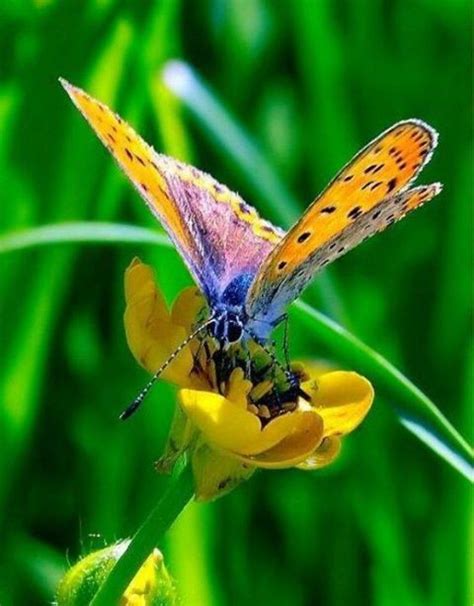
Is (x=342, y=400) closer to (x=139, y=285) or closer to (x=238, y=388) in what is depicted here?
(x=238, y=388)

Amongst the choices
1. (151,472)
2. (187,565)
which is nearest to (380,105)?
(151,472)

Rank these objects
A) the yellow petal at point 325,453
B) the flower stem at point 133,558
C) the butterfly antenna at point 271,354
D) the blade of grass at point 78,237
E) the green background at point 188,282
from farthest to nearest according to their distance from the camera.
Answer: the green background at point 188,282 → the blade of grass at point 78,237 → the butterfly antenna at point 271,354 → the yellow petal at point 325,453 → the flower stem at point 133,558

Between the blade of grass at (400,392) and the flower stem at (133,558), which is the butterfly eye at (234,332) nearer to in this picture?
the blade of grass at (400,392)

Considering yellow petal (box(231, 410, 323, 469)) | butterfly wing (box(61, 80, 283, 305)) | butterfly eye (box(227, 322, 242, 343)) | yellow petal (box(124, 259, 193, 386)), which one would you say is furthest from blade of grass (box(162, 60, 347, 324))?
yellow petal (box(231, 410, 323, 469))

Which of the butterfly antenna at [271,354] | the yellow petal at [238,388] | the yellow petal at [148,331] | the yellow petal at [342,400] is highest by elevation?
the yellow petal at [148,331]

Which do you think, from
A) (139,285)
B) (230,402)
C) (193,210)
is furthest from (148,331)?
(193,210)

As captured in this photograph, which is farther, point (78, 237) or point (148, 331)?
point (78, 237)

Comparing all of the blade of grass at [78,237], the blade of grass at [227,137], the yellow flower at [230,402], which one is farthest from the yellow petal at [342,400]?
the blade of grass at [227,137]
